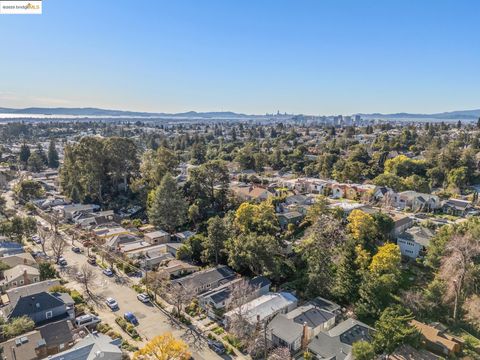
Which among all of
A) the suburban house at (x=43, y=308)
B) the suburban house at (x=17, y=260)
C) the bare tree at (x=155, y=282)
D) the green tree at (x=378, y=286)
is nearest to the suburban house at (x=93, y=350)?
the suburban house at (x=43, y=308)

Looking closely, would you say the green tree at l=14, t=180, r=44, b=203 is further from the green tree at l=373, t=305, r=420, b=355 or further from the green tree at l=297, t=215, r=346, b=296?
the green tree at l=373, t=305, r=420, b=355

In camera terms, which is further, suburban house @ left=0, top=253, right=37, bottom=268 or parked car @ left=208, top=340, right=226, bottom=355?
suburban house @ left=0, top=253, right=37, bottom=268

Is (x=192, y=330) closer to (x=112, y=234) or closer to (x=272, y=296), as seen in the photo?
(x=272, y=296)

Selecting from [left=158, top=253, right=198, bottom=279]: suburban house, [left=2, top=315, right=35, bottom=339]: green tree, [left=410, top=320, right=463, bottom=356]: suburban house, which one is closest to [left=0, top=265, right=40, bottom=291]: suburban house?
[left=2, top=315, right=35, bottom=339]: green tree

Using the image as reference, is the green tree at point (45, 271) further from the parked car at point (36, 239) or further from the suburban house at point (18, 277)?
the parked car at point (36, 239)

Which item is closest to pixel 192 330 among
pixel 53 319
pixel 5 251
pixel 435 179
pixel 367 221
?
pixel 53 319

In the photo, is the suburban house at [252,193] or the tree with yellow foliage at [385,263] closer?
the tree with yellow foliage at [385,263]
